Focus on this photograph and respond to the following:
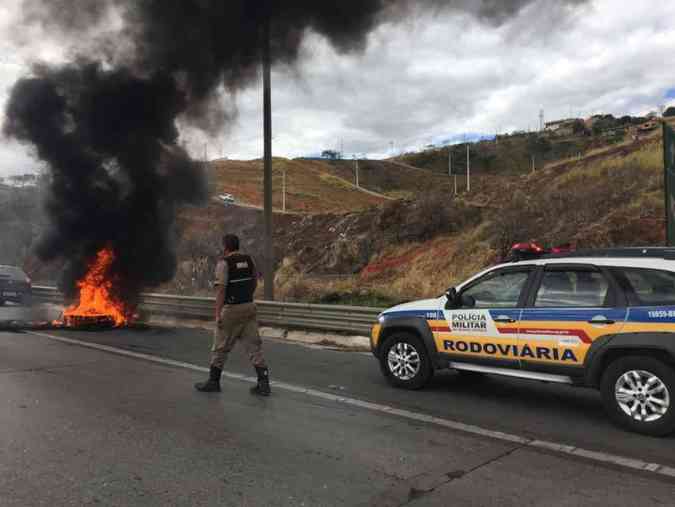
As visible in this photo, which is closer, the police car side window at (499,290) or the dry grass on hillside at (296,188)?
the police car side window at (499,290)

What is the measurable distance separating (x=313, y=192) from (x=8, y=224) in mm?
33930

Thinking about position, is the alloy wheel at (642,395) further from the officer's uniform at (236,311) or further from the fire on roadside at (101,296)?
the fire on roadside at (101,296)

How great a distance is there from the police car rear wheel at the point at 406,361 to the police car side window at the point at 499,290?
2.43 feet

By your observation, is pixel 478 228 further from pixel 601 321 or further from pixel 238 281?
pixel 601 321

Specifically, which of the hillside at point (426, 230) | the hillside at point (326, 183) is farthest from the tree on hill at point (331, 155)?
the hillside at point (426, 230)

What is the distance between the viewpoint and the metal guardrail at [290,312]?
965 cm

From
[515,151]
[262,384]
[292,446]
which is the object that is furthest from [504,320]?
[515,151]

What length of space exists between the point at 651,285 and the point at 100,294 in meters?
10.9

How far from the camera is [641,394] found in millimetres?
4668

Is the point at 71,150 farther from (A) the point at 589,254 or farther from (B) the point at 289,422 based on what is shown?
(A) the point at 589,254

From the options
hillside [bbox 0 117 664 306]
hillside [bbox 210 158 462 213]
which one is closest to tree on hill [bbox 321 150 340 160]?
hillside [bbox 210 158 462 213]

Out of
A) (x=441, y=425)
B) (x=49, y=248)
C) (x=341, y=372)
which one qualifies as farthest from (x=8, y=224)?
(x=441, y=425)

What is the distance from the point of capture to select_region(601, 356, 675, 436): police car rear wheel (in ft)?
14.8

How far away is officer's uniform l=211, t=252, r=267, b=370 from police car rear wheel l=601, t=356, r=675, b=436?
3.30m
